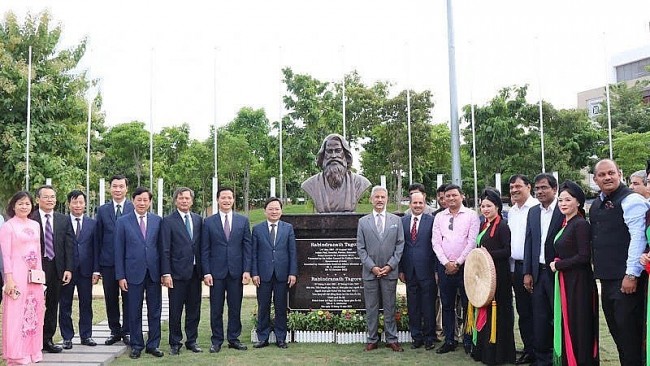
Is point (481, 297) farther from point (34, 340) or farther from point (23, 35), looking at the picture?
point (23, 35)

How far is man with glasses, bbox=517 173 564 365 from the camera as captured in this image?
17.4ft

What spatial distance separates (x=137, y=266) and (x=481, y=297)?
136 inches

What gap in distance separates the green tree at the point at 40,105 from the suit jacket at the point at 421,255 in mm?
15059

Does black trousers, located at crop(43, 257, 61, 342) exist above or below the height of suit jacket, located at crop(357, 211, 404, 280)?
below

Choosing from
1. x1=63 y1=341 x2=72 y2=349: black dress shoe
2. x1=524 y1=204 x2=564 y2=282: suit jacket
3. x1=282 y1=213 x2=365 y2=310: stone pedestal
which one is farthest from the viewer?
x1=282 y1=213 x2=365 y2=310: stone pedestal

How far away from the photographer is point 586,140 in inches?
935

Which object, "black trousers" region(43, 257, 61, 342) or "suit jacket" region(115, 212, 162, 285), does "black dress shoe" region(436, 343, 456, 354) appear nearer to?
"suit jacket" region(115, 212, 162, 285)

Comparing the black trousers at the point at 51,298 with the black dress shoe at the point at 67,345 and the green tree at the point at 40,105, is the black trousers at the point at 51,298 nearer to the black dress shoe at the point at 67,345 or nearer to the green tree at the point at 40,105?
the black dress shoe at the point at 67,345

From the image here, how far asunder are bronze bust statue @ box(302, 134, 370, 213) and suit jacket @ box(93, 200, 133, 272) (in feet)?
7.49

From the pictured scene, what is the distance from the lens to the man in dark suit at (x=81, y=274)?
6.45 meters

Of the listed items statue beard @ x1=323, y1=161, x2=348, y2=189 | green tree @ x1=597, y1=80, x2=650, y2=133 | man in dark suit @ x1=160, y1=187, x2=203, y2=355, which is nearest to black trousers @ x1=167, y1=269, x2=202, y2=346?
man in dark suit @ x1=160, y1=187, x2=203, y2=355

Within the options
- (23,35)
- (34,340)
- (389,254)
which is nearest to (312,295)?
(389,254)

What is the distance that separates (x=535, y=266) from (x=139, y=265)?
Answer: 12.9ft

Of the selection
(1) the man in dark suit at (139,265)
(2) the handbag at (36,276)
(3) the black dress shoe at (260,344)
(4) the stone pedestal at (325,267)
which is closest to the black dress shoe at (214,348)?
(3) the black dress shoe at (260,344)
